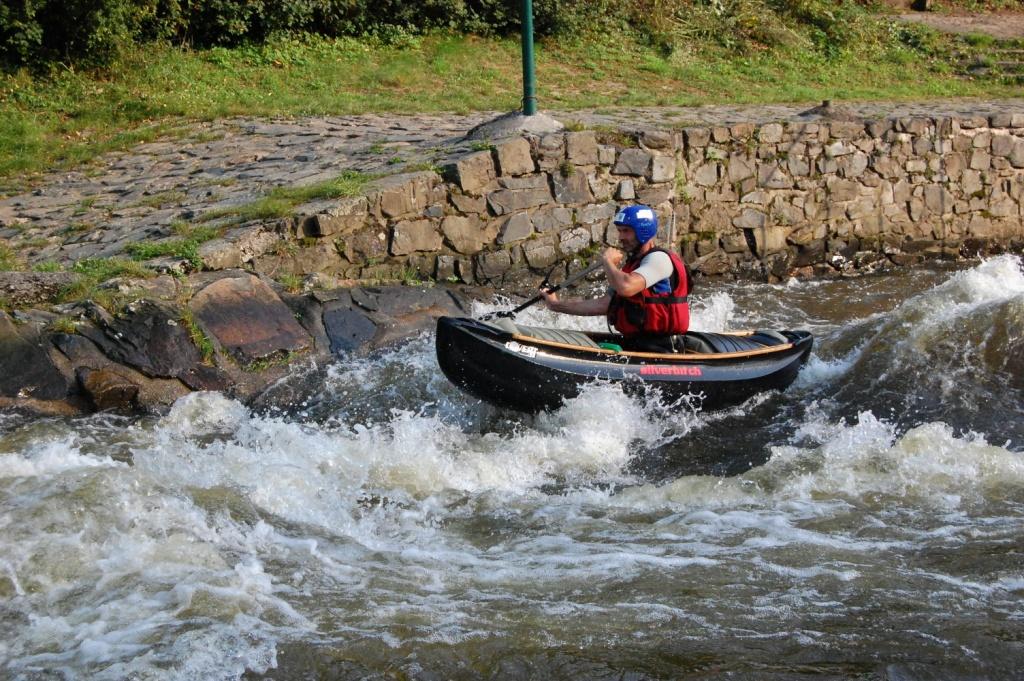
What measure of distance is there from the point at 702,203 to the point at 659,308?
4.54 m

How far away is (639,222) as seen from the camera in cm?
708

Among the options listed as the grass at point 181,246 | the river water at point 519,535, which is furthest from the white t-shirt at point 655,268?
the grass at point 181,246

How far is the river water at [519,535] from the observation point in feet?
13.7

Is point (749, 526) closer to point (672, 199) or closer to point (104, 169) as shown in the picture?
point (672, 199)

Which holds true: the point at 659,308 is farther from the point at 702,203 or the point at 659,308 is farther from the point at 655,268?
the point at 702,203

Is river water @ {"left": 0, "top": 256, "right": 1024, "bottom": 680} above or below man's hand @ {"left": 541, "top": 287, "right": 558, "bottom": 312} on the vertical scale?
below

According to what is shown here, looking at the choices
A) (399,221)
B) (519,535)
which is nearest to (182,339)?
(399,221)

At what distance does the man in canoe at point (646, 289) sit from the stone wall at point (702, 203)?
249 cm

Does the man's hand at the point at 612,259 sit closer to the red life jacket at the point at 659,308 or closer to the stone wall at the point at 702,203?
the red life jacket at the point at 659,308

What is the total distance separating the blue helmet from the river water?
1.07 metres

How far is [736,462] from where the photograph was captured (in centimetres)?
662

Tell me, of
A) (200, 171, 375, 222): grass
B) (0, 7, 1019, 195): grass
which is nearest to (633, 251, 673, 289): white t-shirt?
(200, 171, 375, 222): grass

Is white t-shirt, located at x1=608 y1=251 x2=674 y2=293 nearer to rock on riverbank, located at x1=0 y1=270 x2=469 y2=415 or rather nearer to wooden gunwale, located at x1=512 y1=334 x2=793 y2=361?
wooden gunwale, located at x1=512 y1=334 x2=793 y2=361

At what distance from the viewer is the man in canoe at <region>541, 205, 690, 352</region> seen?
7.02m
